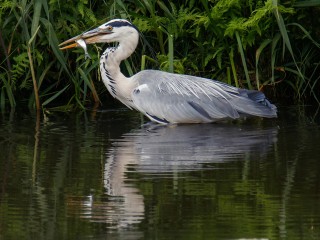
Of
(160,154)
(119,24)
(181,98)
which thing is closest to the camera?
(160,154)

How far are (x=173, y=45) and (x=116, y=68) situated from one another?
0.74 m

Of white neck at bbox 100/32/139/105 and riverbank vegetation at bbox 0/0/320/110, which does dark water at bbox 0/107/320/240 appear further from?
riverbank vegetation at bbox 0/0/320/110

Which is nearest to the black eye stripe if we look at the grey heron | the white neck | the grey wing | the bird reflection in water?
the grey heron

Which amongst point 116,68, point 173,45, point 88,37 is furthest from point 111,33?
point 173,45

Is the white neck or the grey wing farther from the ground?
the white neck

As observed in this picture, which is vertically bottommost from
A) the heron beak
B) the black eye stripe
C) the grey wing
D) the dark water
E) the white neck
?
the dark water

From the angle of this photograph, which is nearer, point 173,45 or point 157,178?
point 157,178

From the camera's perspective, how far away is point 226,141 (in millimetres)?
9977

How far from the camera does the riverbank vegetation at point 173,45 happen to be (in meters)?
11.4

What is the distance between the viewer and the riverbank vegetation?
37.3 feet

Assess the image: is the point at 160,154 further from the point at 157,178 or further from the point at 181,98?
the point at 181,98

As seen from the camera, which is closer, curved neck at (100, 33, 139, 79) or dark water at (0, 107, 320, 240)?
dark water at (0, 107, 320, 240)

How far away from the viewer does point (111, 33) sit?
37.5 ft

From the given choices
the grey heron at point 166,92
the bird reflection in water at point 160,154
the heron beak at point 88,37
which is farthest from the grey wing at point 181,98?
the heron beak at point 88,37
